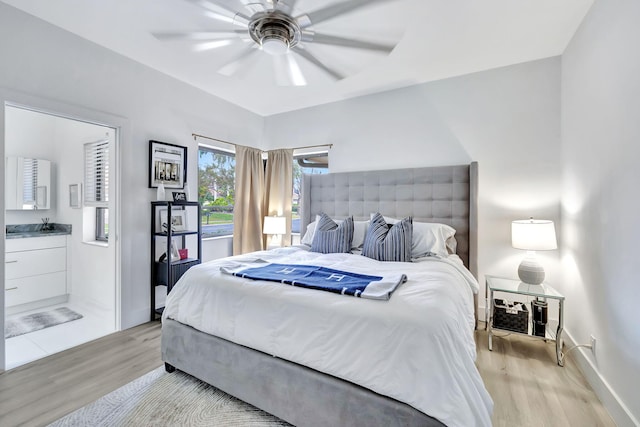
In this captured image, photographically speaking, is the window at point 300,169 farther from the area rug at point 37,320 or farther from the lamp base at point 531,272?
the area rug at point 37,320

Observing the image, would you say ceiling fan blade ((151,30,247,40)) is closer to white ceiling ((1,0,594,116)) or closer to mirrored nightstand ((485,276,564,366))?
white ceiling ((1,0,594,116))

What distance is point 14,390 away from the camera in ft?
6.21

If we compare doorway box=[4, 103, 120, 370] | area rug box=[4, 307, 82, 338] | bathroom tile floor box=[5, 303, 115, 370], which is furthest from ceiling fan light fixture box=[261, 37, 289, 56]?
area rug box=[4, 307, 82, 338]

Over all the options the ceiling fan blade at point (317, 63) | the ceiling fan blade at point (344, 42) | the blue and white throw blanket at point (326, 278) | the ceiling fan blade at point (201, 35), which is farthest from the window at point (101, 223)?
the ceiling fan blade at point (344, 42)

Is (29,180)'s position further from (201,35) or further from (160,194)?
(201,35)

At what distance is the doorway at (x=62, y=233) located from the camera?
3.09 meters

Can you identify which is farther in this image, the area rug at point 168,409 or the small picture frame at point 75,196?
the small picture frame at point 75,196

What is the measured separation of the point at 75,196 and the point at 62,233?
20.4 inches

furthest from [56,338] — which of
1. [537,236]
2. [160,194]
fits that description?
[537,236]

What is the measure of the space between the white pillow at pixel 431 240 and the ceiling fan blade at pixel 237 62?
6.87 ft

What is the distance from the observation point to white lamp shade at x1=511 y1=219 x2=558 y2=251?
242 cm

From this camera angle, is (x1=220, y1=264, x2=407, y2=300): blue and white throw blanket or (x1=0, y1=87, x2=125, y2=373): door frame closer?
(x1=220, y1=264, x2=407, y2=300): blue and white throw blanket

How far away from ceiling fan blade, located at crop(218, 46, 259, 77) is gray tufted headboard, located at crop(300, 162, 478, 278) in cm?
199

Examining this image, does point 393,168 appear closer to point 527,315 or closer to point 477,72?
point 477,72
